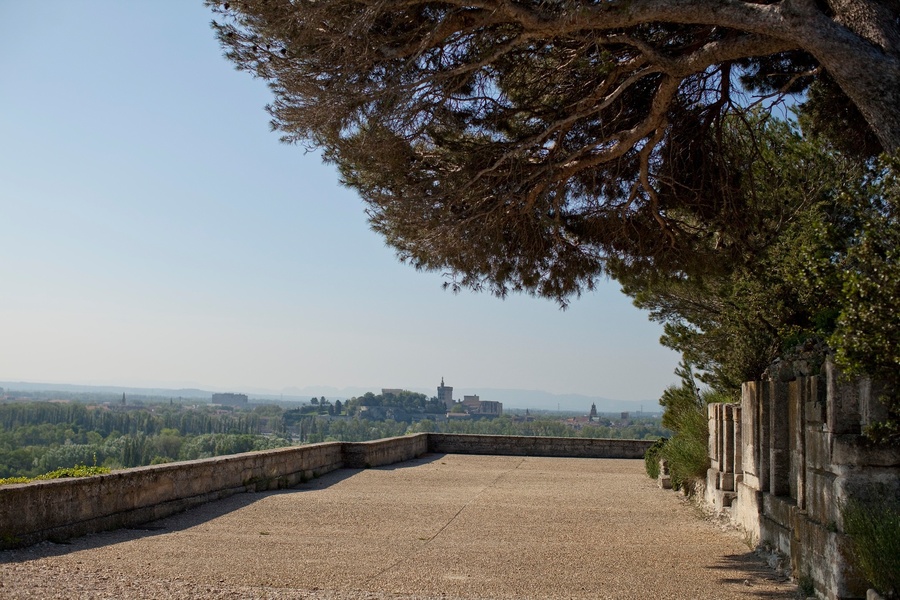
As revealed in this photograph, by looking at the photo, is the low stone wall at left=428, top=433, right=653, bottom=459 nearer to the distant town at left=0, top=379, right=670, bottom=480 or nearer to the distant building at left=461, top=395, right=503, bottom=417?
the distant town at left=0, top=379, right=670, bottom=480

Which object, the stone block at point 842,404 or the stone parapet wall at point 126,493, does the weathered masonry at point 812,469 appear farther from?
the stone parapet wall at point 126,493

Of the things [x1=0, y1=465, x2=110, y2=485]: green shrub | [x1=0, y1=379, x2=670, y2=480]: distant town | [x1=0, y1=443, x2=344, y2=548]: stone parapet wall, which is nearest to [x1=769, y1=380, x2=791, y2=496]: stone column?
[x1=0, y1=443, x2=344, y2=548]: stone parapet wall

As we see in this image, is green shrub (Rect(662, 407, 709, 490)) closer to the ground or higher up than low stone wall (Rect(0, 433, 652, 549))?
higher up

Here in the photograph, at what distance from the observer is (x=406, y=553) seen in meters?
7.11

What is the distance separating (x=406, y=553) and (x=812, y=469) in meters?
3.32

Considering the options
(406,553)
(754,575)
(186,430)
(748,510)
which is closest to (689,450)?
(748,510)

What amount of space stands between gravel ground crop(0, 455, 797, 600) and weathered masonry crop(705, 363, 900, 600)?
37cm

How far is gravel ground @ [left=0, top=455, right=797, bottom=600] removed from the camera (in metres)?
5.68

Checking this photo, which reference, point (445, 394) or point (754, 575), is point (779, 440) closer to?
point (754, 575)

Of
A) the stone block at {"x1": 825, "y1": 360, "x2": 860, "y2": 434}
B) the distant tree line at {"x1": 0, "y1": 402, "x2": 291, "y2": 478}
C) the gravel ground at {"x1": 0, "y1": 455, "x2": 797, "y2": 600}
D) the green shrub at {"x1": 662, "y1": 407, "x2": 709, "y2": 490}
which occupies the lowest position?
the distant tree line at {"x1": 0, "y1": 402, "x2": 291, "y2": 478}

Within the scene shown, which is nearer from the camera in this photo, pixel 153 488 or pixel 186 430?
pixel 153 488

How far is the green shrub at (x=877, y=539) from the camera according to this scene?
4.51 m

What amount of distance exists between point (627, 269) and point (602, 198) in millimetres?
985

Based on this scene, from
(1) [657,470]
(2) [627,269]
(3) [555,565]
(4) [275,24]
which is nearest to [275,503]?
(3) [555,565]
